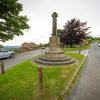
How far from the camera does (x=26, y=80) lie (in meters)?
7.99

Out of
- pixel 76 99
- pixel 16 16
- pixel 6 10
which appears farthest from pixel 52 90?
pixel 16 16

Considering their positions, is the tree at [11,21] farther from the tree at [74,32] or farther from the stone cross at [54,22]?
the tree at [74,32]

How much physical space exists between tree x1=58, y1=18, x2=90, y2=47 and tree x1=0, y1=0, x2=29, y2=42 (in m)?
13.7

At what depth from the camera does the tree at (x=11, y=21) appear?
1652cm

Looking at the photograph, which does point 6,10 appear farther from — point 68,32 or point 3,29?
point 68,32

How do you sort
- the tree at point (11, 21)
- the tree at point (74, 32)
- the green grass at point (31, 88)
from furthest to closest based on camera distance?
the tree at point (74, 32), the tree at point (11, 21), the green grass at point (31, 88)

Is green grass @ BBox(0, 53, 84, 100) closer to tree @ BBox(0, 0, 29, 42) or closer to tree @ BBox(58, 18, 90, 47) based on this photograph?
tree @ BBox(0, 0, 29, 42)

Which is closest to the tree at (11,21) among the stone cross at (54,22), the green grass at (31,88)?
the stone cross at (54,22)

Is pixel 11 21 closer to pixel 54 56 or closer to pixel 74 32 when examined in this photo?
pixel 54 56

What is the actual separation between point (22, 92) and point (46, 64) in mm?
6370

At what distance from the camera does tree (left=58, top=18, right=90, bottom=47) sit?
2973 centimetres

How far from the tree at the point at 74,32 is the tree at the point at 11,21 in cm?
1371

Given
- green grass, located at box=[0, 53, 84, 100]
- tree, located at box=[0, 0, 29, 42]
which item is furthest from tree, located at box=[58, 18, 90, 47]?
green grass, located at box=[0, 53, 84, 100]

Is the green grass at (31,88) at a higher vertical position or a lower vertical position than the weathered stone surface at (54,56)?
lower
